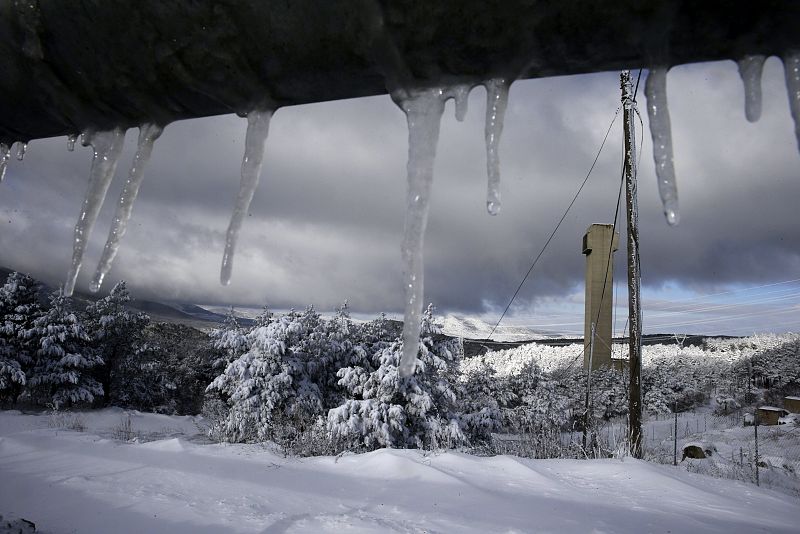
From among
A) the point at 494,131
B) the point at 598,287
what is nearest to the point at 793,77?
the point at 494,131

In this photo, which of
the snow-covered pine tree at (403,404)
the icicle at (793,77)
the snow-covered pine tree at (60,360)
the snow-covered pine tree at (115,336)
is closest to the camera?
the icicle at (793,77)

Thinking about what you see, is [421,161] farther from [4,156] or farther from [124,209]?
[4,156]

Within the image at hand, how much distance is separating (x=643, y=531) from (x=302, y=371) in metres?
13.1

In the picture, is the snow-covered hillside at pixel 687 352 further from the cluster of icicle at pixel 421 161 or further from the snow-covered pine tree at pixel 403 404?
the cluster of icicle at pixel 421 161

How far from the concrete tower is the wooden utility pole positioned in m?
3.88

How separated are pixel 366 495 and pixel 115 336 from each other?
22456mm

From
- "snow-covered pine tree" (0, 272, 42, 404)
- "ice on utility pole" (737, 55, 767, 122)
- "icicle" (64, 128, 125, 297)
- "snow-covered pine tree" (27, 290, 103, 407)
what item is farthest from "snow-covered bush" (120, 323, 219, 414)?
"ice on utility pole" (737, 55, 767, 122)

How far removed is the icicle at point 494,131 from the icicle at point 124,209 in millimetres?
1056

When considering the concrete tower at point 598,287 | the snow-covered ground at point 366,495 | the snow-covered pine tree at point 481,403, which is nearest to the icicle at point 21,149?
the snow-covered ground at point 366,495

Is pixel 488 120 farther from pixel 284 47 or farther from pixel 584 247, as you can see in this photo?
pixel 584 247

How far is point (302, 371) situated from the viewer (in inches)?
636

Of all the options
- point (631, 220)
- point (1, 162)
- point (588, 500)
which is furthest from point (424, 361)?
point (1, 162)

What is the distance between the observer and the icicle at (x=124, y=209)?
5.11ft

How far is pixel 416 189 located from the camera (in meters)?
1.40
